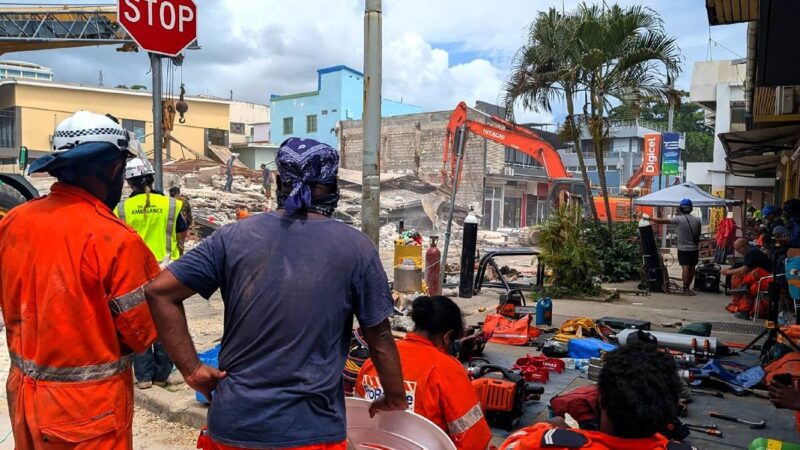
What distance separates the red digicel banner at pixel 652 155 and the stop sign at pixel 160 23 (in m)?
26.6

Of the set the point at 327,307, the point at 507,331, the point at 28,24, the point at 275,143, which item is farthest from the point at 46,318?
the point at 275,143

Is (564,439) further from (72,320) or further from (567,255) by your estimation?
(567,255)

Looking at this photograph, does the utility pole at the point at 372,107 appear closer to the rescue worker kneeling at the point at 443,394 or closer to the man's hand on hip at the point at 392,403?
the rescue worker kneeling at the point at 443,394

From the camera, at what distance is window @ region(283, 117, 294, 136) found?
147 ft

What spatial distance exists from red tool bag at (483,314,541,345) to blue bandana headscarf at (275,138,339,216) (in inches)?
193

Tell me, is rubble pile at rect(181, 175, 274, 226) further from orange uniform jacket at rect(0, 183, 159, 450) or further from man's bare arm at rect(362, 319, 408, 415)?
man's bare arm at rect(362, 319, 408, 415)

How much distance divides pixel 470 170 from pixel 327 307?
33247 millimetres

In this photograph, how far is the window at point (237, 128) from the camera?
2124 inches

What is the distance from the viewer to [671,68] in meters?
12.7

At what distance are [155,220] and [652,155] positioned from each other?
27.1 m

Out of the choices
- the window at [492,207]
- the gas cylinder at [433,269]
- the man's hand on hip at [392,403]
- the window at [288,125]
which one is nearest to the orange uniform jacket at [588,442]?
the man's hand on hip at [392,403]

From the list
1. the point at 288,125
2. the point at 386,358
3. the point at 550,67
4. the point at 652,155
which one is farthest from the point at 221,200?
the point at 386,358

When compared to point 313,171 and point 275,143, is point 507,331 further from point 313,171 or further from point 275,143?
point 275,143

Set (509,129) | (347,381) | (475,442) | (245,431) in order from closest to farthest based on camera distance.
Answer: (245,431), (475,442), (347,381), (509,129)
